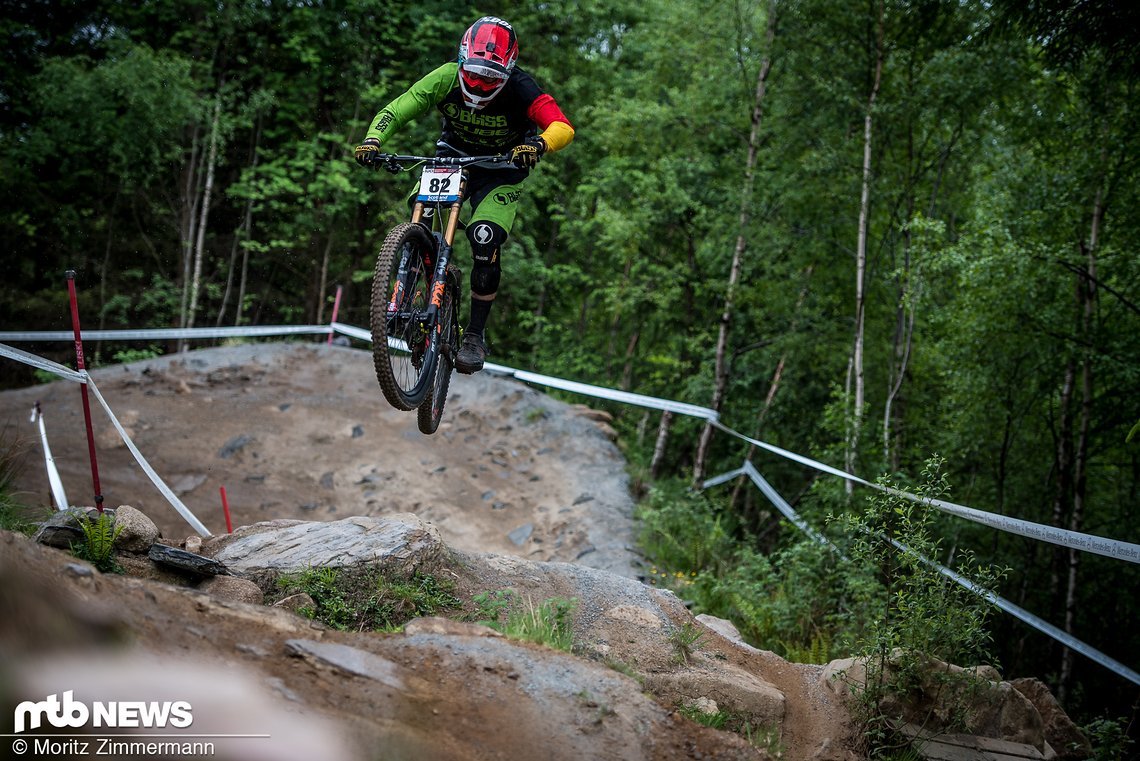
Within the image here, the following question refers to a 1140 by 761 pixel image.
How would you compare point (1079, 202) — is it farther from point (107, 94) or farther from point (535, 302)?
point (107, 94)

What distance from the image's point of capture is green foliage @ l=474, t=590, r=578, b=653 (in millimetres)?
4363

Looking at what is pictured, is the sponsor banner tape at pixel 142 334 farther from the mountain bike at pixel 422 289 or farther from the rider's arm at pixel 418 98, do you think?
the rider's arm at pixel 418 98

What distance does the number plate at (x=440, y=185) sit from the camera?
5.45 m

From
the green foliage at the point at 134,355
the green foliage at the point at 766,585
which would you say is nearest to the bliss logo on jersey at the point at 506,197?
the green foliage at the point at 766,585

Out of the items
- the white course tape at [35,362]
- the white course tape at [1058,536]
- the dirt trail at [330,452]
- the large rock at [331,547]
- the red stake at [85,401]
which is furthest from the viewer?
the dirt trail at [330,452]

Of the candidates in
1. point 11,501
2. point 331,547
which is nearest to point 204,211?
point 11,501

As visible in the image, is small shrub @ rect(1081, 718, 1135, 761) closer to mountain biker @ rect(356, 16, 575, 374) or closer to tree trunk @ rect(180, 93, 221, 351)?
mountain biker @ rect(356, 16, 575, 374)

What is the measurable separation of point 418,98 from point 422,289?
123cm

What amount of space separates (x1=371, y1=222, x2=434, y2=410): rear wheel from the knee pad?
38cm

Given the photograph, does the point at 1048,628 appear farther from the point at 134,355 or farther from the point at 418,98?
the point at 134,355

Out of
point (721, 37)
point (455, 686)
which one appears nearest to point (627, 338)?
point (721, 37)

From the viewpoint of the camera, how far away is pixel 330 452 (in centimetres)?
1125

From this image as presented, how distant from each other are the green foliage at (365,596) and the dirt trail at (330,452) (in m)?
4.31

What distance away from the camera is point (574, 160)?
17609 mm
